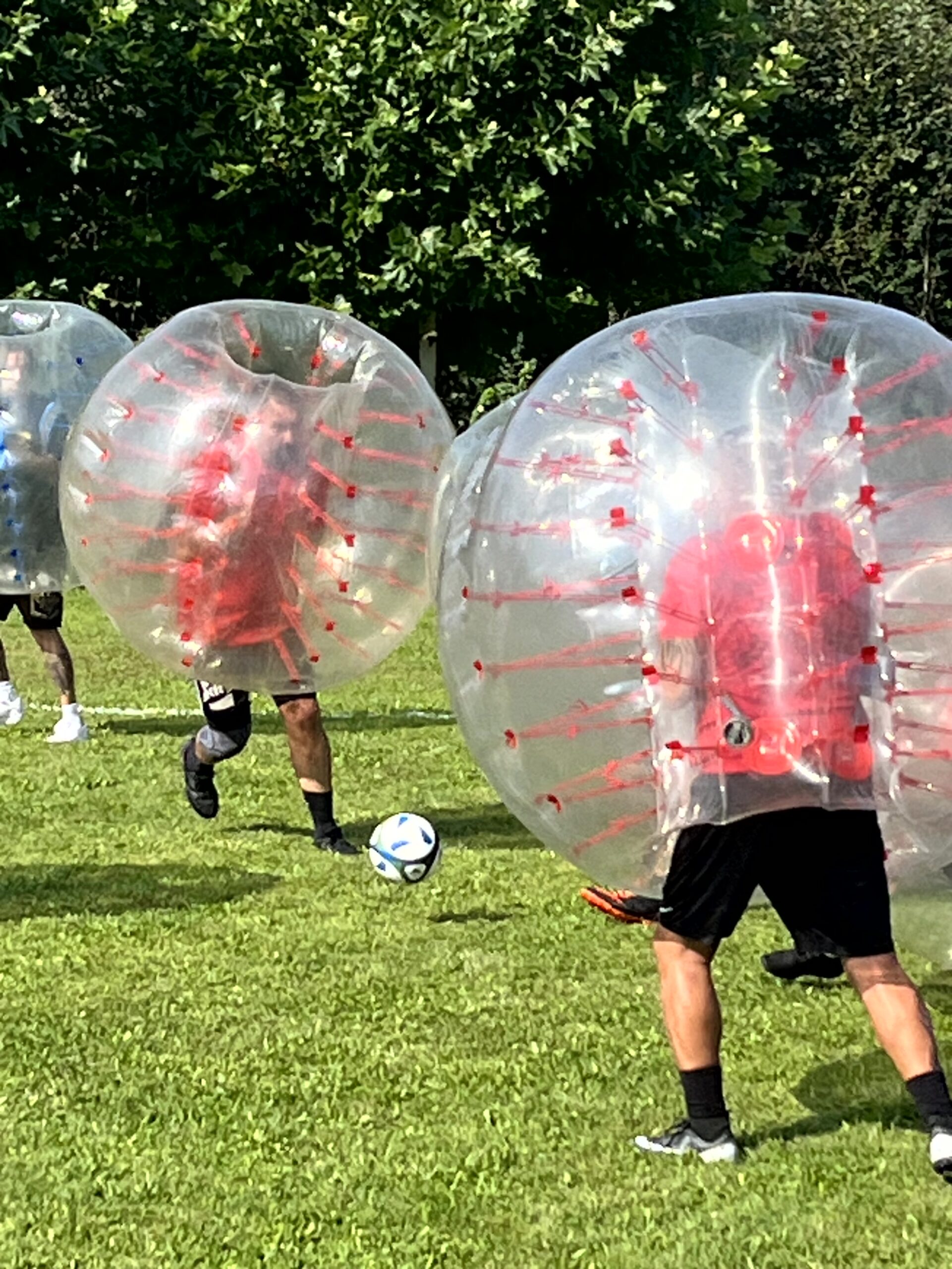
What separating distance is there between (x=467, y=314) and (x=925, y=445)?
19719 millimetres

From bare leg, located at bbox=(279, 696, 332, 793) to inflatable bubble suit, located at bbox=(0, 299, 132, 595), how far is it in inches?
53.2

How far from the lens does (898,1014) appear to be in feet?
16.5

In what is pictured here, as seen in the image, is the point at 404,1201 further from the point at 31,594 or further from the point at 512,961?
the point at 31,594

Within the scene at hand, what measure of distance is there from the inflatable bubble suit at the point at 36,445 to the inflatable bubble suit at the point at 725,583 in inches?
194

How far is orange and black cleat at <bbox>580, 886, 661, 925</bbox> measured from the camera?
7.81m

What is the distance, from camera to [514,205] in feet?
72.3

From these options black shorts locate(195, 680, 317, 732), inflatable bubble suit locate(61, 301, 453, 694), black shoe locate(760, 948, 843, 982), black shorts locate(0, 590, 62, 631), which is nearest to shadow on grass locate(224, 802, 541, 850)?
black shorts locate(195, 680, 317, 732)

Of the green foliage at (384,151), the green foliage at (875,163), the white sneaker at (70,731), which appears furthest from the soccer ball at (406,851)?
the green foliage at (875,163)

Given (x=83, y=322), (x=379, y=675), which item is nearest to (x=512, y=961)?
(x=83, y=322)

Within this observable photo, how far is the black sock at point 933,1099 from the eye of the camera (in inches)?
198

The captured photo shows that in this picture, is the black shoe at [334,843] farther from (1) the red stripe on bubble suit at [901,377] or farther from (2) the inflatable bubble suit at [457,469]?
(1) the red stripe on bubble suit at [901,377]

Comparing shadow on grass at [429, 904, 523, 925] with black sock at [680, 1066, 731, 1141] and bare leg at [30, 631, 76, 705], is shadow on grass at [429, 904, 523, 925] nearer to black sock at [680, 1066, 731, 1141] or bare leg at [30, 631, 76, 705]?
black sock at [680, 1066, 731, 1141]

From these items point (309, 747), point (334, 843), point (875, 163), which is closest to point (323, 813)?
point (334, 843)

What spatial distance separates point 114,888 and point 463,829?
1.95m
